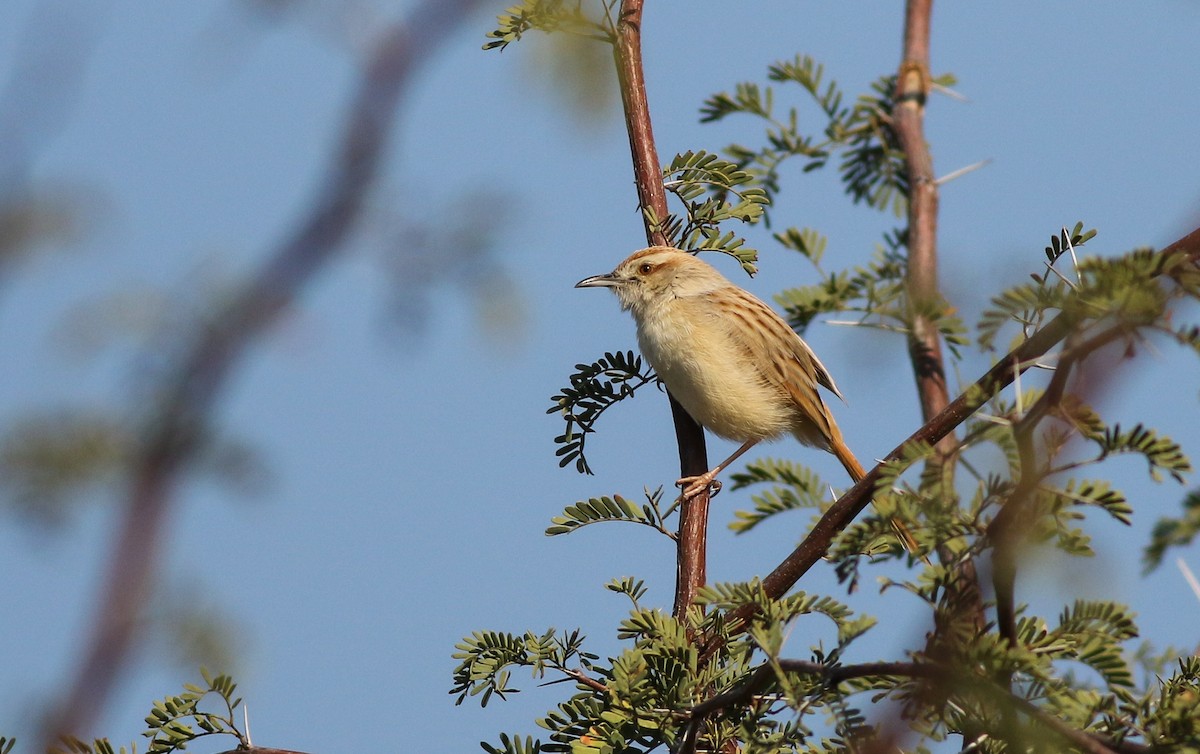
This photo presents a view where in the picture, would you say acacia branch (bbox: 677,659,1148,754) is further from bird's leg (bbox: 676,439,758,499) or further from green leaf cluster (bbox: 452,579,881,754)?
bird's leg (bbox: 676,439,758,499)

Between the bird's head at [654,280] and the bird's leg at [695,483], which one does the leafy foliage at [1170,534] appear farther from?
the bird's head at [654,280]

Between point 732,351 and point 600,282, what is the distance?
1.00 m

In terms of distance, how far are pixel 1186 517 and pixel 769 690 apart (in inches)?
53.7

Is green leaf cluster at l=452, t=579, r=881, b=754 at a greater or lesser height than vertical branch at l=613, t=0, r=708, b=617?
lesser

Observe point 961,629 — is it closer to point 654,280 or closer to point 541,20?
point 541,20

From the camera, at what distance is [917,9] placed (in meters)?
6.76

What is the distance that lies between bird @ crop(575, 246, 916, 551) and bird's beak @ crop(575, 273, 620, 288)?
0.14 ft

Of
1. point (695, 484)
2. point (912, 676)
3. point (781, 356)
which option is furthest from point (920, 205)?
point (912, 676)

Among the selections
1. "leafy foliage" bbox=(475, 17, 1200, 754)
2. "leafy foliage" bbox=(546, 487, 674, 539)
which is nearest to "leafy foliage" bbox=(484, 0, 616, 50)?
"leafy foliage" bbox=(475, 17, 1200, 754)

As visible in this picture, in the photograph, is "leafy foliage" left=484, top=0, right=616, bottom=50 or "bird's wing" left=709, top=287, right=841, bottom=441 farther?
"bird's wing" left=709, top=287, right=841, bottom=441

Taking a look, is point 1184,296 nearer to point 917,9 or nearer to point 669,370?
point 669,370

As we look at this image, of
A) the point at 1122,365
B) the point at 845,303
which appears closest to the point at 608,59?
the point at 845,303

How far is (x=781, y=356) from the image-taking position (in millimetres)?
6344

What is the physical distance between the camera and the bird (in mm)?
6000
